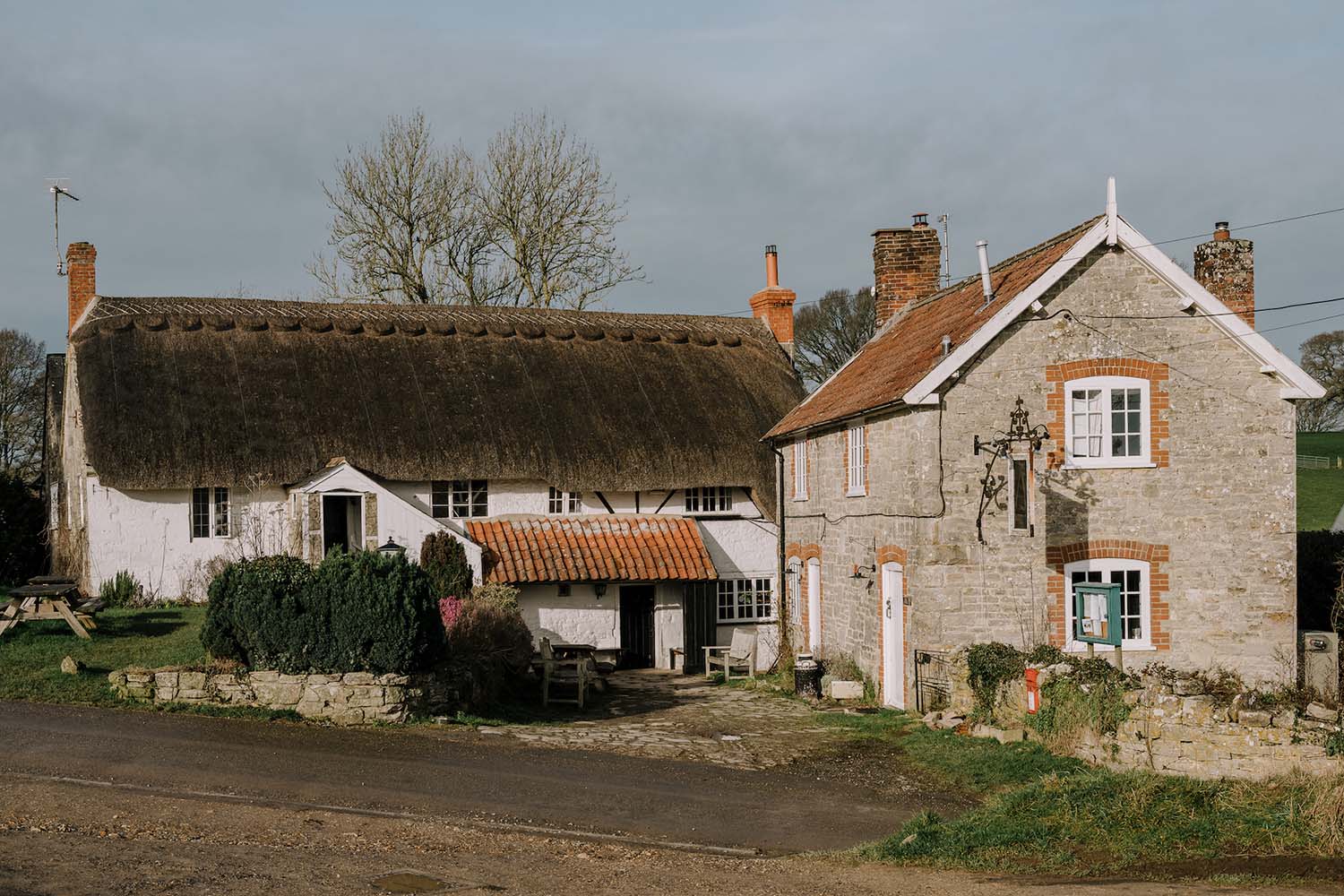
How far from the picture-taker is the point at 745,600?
83.6 feet

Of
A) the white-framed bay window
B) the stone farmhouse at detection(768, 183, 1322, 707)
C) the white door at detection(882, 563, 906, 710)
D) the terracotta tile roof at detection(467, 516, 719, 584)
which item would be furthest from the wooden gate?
the stone farmhouse at detection(768, 183, 1322, 707)

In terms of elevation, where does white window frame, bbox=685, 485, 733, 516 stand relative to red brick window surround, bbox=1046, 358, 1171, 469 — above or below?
below

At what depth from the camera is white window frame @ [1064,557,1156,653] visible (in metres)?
17.2

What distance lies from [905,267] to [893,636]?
8.68 m

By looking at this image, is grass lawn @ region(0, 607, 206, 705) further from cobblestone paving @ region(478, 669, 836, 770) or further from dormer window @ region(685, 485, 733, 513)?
dormer window @ region(685, 485, 733, 513)

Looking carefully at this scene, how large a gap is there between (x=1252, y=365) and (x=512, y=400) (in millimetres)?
14014

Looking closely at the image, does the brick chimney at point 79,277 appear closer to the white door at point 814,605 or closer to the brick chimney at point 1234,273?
the white door at point 814,605

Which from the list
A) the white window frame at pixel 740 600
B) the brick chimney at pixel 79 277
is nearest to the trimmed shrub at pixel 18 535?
the brick chimney at pixel 79 277

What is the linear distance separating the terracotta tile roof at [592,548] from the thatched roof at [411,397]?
87cm

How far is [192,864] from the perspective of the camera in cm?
882

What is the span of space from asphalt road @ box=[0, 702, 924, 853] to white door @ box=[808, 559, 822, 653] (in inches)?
322

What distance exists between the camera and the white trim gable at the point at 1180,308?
56.2 feet

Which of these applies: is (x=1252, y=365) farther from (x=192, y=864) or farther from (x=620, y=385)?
(x=192, y=864)

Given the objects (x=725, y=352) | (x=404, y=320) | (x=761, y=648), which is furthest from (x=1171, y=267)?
(x=404, y=320)
